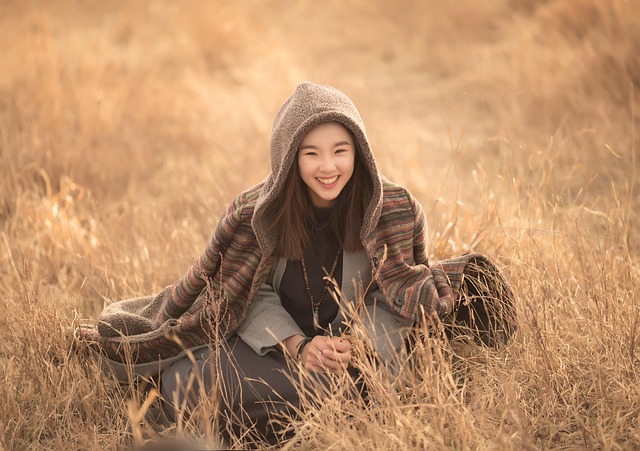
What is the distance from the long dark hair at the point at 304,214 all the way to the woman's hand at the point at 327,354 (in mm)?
315

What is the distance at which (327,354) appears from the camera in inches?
91.5

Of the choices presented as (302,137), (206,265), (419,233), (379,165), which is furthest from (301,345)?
(379,165)

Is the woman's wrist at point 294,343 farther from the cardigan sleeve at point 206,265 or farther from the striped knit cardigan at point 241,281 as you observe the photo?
the cardigan sleeve at point 206,265

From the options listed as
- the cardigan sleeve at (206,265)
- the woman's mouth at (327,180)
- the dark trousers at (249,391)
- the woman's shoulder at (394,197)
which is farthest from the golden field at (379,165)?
the woman's mouth at (327,180)

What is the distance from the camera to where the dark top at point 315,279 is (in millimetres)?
2555

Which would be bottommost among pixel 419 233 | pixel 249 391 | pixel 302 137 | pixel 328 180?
pixel 249 391

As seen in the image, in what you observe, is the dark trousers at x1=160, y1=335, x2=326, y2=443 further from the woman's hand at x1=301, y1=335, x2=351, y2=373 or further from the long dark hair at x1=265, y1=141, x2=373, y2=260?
the long dark hair at x1=265, y1=141, x2=373, y2=260

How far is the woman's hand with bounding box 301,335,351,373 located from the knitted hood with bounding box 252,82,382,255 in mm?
364

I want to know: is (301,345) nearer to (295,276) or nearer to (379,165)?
(295,276)

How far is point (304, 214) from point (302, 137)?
1.01 feet

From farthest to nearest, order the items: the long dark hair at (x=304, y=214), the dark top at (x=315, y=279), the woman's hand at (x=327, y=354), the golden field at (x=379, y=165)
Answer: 1. the dark top at (x=315, y=279)
2. the long dark hair at (x=304, y=214)
3. the woman's hand at (x=327, y=354)
4. the golden field at (x=379, y=165)

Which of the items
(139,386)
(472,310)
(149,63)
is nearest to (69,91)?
(149,63)

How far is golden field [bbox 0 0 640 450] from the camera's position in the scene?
219 cm

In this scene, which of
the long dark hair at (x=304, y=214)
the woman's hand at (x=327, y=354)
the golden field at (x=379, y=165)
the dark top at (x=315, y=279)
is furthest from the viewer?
the dark top at (x=315, y=279)
